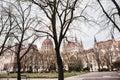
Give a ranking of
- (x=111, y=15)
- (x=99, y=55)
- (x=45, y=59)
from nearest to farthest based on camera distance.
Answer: (x=111, y=15)
(x=45, y=59)
(x=99, y=55)

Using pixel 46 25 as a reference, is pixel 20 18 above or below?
above

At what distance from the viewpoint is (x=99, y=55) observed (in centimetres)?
7925

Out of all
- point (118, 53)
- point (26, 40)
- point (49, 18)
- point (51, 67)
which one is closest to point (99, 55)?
point (118, 53)

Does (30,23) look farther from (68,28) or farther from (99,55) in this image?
(99,55)

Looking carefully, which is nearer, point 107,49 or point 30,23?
point 30,23

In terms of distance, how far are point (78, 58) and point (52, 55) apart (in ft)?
55.3

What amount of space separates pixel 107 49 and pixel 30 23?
68277 millimetres

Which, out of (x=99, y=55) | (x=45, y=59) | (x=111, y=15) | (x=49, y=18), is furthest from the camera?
(x=99, y=55)

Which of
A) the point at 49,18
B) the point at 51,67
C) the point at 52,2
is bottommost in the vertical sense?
the point at 51,67

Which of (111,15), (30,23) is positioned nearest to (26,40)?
(30,23)

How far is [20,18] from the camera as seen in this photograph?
18.1m

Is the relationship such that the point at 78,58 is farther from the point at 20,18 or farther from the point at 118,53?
the point at 20,18

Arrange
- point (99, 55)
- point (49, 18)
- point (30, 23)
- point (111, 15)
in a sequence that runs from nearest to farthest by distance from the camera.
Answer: point (111, 15) < point (49, 18) < point (30, 23) < point (99, 55)

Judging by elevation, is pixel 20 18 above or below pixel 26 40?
above
